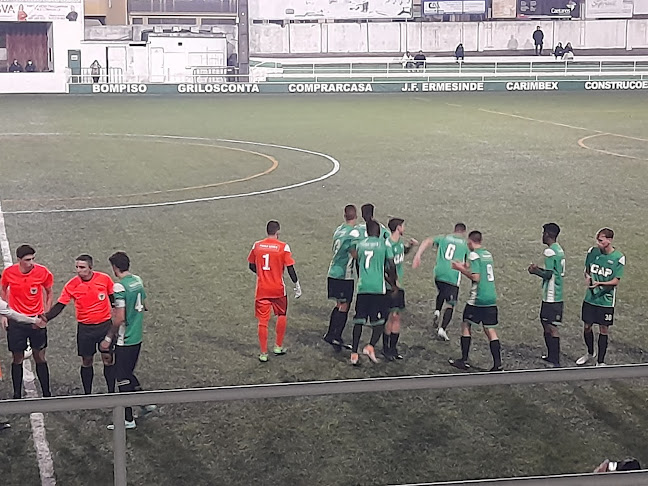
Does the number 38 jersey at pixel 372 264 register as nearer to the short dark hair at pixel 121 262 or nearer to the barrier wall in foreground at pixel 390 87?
the short dark hair at pixel 121 262

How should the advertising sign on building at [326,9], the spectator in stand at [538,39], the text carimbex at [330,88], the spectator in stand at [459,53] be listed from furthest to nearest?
the spectator in stand at [538,39]
the advertising sign on building at [326,9]
the spectator in stand at [459,53]
the text carimbex at [330,88]

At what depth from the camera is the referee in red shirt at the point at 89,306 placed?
9.47m

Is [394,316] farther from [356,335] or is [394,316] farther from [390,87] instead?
[390,87]

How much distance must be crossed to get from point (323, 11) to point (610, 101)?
65.5 feet

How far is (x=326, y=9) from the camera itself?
60.2 m

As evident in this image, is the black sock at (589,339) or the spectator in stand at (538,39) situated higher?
the spectator in stand at (538,39)

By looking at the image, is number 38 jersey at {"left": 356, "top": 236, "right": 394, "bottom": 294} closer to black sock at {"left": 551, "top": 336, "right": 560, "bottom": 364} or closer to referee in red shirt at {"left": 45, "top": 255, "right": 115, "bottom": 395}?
black sock at {"left": 551, "top": 336, "right": 560, "bottom": 364}

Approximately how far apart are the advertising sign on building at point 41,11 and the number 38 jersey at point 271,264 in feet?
153

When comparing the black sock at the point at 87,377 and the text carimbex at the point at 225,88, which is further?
the text carimbex at the point at 225,88

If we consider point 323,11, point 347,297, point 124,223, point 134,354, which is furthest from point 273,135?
point 323,11

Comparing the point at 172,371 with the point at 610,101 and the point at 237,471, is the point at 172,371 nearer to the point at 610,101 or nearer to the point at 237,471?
the point at 237,471

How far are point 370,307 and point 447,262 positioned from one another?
1202 mm

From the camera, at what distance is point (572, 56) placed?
6000 cm

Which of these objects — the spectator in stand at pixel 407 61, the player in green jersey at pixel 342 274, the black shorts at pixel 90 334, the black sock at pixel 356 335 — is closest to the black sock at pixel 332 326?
the player in green jersey at pixel 342 274
